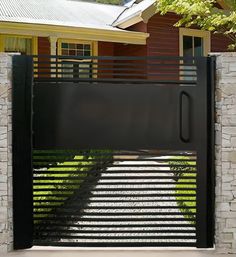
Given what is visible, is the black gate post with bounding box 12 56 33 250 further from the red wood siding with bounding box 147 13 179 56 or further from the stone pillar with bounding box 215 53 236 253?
the red wood siding with bounding box 147 13 179 56

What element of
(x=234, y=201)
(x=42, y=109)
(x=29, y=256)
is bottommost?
(x=29, y=256)

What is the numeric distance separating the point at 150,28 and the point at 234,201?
8461mm

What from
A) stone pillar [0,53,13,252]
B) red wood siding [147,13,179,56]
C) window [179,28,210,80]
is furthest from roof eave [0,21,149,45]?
stone pillar [0,53,13,252]

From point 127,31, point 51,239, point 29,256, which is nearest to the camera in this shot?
point 29,256

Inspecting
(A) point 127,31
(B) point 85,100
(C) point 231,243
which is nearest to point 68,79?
(B) point 85,100

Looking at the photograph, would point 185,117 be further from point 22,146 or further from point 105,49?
point 105,49

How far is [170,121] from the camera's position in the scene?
4.55 meters

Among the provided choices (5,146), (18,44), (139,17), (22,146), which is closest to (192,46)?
(139,17)

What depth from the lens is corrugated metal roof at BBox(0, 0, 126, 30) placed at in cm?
1138

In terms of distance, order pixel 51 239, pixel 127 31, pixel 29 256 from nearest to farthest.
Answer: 1. pixel 29 256
2. pixel 51 239
3. pixel 127 31

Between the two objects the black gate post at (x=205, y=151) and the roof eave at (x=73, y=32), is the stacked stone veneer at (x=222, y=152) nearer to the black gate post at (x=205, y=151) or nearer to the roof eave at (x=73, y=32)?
the black gate post at (x=205, y=151)

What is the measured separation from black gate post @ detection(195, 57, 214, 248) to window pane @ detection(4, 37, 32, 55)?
8385mm

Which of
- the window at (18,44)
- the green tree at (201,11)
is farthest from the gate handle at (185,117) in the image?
the window at (18,44)

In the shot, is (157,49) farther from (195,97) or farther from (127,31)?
(195,97)
